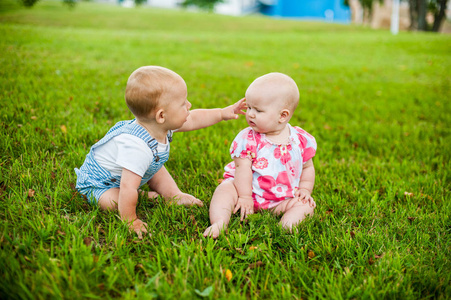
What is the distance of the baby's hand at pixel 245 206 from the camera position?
2451 mm

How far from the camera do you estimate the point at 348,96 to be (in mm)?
6586

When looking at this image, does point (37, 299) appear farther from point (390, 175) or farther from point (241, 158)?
A: point (390, 175)

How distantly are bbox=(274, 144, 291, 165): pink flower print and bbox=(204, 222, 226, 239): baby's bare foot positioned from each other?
0.67 metres

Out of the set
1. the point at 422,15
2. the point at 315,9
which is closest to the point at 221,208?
the point at 422,15

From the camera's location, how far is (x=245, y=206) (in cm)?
248

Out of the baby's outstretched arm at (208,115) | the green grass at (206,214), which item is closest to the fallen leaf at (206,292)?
the green grass at (206,214)

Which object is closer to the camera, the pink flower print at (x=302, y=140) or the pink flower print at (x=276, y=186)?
the pink flower print at (x=276, y=186)

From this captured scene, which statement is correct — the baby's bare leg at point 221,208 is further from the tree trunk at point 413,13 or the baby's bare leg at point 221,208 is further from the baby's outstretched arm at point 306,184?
the tree trunk at point 413,13

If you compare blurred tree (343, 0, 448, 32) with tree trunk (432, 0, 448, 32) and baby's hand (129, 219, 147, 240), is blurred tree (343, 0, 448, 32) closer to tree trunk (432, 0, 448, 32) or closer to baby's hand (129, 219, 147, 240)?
tree trunk (432, 0, 448, 32)

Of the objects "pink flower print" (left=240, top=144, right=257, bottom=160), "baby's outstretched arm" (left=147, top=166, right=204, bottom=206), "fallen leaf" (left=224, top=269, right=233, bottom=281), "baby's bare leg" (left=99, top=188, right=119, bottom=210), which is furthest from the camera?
"baby's outstretched arm" (left=147, top=166, right=204, bottom=206)

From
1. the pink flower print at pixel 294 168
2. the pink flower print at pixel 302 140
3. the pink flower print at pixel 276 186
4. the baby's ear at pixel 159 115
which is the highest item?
the baby's ear at pixel 159 115

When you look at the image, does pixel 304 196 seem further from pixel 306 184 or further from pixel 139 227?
pixel 139 227

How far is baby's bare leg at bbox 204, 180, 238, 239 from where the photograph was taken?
7.32ft

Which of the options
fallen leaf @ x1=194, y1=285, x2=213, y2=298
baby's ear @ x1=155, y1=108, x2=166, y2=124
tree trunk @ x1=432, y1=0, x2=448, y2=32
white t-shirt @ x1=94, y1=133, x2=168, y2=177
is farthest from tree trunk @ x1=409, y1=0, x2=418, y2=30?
fallen leaf @ x1=194, y1=285, x2=213, y2=298
